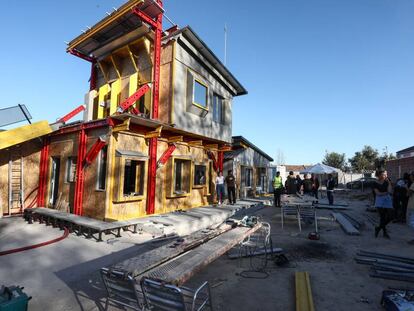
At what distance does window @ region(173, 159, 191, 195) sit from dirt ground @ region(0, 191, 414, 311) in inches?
174

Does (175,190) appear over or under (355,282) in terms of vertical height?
over

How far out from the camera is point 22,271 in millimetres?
5125

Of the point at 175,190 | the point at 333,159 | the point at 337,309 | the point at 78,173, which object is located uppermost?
the point at 333,159

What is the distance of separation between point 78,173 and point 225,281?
23.3 feet

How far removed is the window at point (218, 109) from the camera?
47.7 feet

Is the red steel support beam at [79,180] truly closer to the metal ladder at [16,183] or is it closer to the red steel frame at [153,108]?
the red steel frame at [153,108]

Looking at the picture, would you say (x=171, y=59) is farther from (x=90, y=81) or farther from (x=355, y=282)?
(x=355, y=282)

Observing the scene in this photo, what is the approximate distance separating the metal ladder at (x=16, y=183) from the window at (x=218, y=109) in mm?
9345

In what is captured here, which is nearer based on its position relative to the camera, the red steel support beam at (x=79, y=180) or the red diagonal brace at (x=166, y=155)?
the red steel support beam at (x=79, y=180)

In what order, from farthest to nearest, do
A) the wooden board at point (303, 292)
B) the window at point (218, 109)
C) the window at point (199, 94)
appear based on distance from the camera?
the window at point (218, 109) → the window at point (199, 94) → the wooden board at point (303, 292)

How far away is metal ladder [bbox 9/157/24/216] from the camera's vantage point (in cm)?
1047

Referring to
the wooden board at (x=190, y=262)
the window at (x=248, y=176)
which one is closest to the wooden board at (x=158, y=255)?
the wooden board at (x=190, y=262)

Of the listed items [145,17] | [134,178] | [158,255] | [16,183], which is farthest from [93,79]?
A: [158,255]

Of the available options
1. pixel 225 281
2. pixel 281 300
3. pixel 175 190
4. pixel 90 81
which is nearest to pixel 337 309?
pixel 281 300
